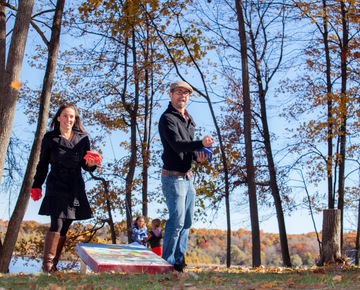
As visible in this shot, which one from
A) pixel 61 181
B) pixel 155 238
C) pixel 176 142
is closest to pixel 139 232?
pixel 155 238

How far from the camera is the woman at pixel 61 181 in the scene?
5.86 meters

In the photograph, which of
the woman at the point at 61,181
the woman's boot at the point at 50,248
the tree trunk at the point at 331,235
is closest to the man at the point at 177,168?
the woman at the point at 61,181

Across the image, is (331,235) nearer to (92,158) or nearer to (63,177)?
(92,158)

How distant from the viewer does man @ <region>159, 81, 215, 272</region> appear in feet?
18.6

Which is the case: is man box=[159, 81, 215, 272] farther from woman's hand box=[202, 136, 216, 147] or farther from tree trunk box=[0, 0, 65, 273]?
tree trunk box=[0, 0, 65, 273]

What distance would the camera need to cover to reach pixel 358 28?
16.0 m

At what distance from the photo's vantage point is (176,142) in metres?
5.58

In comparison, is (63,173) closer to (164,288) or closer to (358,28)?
(164,288)

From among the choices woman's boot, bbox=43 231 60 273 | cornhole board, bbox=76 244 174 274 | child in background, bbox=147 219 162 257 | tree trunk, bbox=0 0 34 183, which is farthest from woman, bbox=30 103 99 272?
child in background, bbox=147 219 162 257

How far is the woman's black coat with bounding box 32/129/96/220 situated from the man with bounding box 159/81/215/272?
41.0 inches

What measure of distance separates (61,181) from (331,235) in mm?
6523

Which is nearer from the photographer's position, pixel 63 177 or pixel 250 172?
pixel 63 177

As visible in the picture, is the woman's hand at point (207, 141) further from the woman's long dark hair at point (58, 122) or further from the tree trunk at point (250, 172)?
the tree trunk at point (250, 172)

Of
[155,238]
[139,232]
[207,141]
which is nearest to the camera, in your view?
[207,141]
